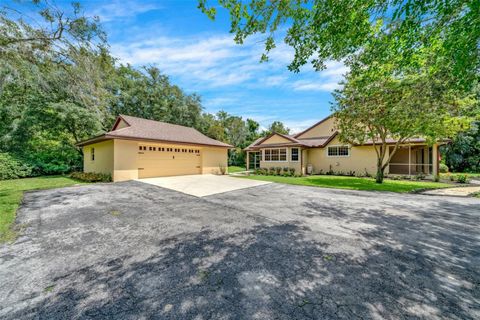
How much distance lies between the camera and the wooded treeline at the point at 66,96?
7.07 meters

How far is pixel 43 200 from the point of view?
7219 millimetres

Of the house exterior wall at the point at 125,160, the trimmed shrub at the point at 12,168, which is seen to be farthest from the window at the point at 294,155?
the trimmed shrub at the point at 12,168

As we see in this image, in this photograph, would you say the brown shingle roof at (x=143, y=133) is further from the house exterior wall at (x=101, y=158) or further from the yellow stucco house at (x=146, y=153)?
the house exterior wall at (x=101, y=158)

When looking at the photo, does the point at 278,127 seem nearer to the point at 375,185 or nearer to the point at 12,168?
the point at 375,185

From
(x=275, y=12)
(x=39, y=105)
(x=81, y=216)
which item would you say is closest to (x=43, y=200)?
(x=81, y=216)

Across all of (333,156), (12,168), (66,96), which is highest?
(66,96)

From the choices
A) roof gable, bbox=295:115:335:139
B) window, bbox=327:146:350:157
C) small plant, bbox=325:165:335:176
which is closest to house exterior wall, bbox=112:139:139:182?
small plant, bbox=325:165:335:176

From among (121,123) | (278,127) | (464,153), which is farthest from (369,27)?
(278,127)

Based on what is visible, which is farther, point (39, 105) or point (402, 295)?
point (39, 105)

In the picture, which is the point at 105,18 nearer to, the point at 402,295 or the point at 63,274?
the point at 63,274

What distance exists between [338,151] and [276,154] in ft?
18.7

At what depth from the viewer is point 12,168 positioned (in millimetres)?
13312

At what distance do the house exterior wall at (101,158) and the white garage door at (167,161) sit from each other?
64.1 inches

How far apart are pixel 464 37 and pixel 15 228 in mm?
9776
